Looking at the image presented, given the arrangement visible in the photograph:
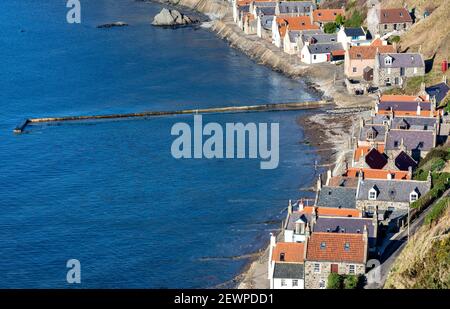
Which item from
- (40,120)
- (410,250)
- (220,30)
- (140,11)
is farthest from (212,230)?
(140,11)

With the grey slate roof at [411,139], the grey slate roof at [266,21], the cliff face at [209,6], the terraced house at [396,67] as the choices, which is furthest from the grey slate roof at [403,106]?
the cliff face at [209,6]

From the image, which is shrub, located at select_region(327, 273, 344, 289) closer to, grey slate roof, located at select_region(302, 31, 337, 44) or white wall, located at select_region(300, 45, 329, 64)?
white wall, located at select_region(300, 45, 329, 64)

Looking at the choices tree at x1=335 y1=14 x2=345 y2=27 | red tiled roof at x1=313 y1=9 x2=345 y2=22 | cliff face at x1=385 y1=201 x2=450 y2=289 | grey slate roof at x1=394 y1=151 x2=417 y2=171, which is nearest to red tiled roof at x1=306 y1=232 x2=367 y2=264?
cliff face at x1=385 y1=201 x2=450 y2=289

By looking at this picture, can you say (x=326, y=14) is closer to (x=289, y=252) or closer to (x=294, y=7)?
(x=294, y=7)

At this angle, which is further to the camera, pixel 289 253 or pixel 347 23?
pixel 347 23

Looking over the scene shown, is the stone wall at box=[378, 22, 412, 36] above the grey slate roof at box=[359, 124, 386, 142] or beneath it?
above

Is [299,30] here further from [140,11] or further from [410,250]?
[410,250]

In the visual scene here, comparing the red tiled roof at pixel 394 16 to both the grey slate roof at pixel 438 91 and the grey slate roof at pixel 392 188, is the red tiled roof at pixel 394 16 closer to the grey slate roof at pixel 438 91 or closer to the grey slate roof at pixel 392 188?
the grey slate roof at pixel 438 91
